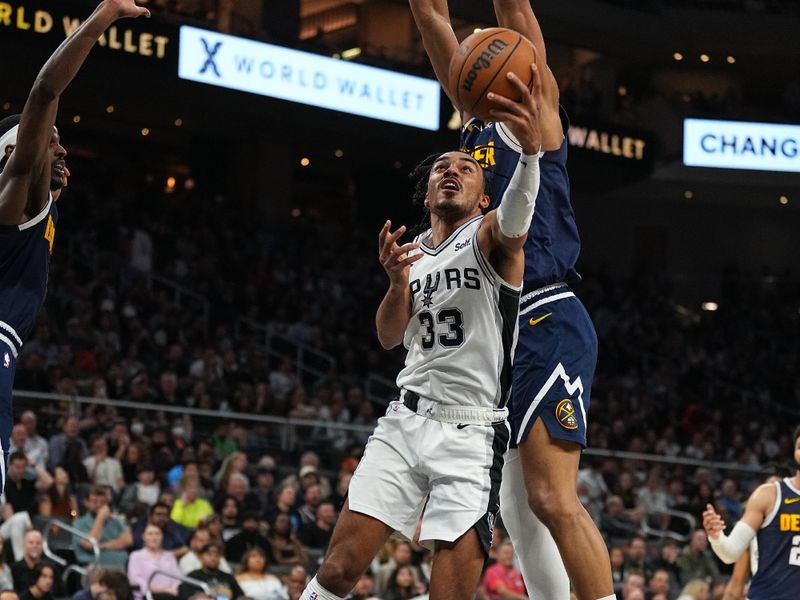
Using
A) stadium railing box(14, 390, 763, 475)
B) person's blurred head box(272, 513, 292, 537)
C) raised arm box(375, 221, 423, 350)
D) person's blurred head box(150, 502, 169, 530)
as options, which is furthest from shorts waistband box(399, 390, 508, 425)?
stadium railing box(14, 390, 763, 475)

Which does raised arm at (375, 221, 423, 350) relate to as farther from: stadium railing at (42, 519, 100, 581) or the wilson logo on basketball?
stadium railing at (42, 519, 100, 581)

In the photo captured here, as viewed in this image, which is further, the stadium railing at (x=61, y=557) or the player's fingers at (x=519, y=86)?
the stadium railing at (x=61, y=557)

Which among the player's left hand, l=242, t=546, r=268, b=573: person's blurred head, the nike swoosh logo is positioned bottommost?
l=242, t=546, r=268, b=573: person's blurred head

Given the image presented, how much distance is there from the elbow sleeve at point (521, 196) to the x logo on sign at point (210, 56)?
16.5 meters

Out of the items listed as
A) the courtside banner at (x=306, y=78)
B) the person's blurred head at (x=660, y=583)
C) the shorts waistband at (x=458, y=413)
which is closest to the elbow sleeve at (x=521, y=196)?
the shorts waistband at (x=458, y=413)

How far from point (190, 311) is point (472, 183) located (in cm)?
1570

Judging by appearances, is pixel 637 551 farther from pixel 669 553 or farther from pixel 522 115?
pixel 522 115

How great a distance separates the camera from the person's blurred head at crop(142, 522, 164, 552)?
1130 centimetres

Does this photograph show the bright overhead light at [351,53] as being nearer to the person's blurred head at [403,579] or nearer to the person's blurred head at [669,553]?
the person's blurred head at [669,553]

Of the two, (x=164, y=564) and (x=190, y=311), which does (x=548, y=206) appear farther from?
(x=190, y=311)

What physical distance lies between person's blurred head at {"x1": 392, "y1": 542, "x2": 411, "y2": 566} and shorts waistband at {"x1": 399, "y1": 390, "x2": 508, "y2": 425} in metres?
7.63

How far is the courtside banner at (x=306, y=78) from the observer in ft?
67.9

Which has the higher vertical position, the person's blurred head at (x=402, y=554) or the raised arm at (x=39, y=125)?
the raised arm at (x=39, y=125)

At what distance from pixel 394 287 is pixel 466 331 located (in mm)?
356
